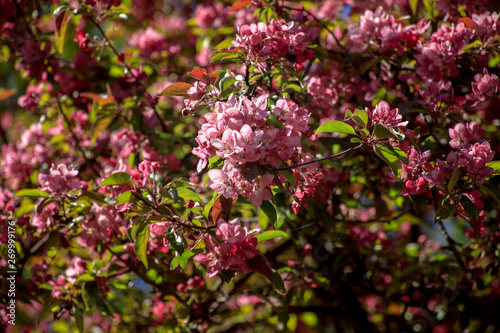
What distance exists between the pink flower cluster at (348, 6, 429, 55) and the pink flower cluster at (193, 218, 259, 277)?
1.01 m

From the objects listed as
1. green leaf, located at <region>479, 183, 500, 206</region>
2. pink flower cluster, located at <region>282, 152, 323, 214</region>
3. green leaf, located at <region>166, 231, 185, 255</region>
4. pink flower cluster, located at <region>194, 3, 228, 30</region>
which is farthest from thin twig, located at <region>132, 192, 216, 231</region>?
pink flower cluster, located at <region>194, 3, 228, 30</region>

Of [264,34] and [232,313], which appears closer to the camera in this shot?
[264,34]

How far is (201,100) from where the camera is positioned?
1.16m

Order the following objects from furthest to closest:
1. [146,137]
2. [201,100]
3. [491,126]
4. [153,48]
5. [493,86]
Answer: [153,48] < [491,126] < [146,137] < [493,86] < [201,100]

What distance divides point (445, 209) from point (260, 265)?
56 cm

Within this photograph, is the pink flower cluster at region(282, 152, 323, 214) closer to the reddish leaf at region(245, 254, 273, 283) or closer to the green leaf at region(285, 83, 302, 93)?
the reddish leaf at region(245, 254, 273, 283)

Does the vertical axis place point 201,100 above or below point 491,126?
above

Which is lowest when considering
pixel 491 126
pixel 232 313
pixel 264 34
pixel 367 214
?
pixel 232 313

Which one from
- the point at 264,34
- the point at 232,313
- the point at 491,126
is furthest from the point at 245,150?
the point at 232,313

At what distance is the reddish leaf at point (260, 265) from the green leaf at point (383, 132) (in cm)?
45

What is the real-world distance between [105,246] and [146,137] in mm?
546

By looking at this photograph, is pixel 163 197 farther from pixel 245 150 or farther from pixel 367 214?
pixel 367 214

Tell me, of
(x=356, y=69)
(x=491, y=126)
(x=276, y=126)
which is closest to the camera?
(x=276, y=126)

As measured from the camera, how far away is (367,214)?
8.79 feet
